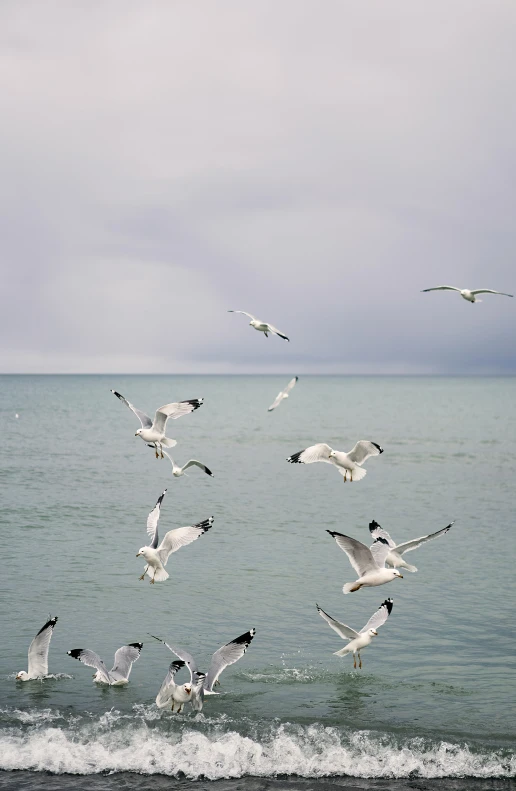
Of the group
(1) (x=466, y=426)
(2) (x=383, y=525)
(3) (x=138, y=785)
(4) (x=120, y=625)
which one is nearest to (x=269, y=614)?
(4) (x=120, y=625)

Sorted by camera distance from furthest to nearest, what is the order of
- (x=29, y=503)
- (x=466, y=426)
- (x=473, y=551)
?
(x=466, y=426) → (x=29, y=503) → (x=473, y=551)

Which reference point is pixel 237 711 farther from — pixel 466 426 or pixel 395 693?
pixel 466 426

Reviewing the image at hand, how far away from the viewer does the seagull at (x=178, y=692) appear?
11.9 m

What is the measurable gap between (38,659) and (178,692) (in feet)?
8.63

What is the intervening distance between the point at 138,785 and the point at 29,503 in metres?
20.3

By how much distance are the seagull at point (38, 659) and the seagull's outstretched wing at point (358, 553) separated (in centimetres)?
458

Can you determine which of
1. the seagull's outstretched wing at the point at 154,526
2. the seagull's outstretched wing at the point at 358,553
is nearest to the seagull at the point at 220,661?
the seagull's outstretched wing at the point at 358,553

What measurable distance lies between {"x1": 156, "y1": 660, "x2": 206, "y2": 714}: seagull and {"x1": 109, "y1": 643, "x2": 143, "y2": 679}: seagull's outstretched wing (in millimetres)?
1137

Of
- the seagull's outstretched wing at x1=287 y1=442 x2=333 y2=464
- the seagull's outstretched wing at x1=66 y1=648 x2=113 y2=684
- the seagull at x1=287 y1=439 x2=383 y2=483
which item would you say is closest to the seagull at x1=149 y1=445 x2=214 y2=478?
the seagull's outstretched wing at x1=287 y1=442 x2=333 y2=464

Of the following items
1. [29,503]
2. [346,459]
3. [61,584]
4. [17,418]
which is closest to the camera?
[346,459]

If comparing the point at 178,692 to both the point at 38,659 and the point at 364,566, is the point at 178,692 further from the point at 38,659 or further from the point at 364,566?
the point at 364,566

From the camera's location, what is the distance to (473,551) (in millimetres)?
22906

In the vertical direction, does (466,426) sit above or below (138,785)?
above

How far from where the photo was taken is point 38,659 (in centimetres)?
1334
